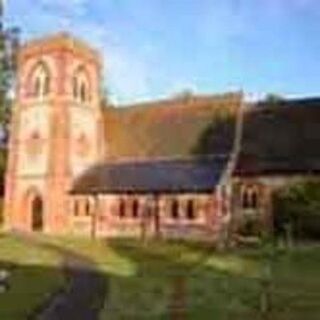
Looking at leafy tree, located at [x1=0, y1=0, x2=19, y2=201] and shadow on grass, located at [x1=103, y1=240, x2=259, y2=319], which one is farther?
leafy tree, located at [x1=0, y1=0, x2=19, y2=201]

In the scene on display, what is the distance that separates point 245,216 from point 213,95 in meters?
10.1

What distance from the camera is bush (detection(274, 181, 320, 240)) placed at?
160 ft

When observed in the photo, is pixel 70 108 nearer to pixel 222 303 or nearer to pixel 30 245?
pixel 30 245

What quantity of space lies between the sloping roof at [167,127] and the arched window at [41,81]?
5.27 m

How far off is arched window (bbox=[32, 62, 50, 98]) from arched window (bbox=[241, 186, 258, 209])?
16146 millimetres

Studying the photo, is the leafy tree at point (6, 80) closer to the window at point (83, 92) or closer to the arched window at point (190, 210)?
the window at point (83, 92)

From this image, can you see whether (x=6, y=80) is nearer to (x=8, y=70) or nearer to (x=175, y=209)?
(x=8, y=70)

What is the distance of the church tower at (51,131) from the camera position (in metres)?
58.8

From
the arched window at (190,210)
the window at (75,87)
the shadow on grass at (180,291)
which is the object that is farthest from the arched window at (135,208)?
the shadow on grass at (180,291)

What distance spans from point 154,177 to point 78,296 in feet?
99.0

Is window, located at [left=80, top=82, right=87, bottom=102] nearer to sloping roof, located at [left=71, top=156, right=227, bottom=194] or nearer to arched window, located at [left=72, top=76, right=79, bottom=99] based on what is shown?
arched window, located at [left=72, top=76, right=79, bottom=99]

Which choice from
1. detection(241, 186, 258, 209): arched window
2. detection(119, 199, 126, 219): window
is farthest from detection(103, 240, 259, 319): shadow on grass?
detection(119, 199, 126, 219): window

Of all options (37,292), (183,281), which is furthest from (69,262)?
(37,292)

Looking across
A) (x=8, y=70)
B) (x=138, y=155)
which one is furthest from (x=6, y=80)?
(x=138, y=155)
